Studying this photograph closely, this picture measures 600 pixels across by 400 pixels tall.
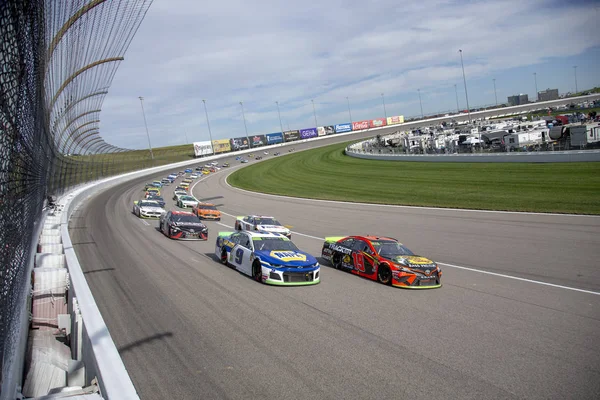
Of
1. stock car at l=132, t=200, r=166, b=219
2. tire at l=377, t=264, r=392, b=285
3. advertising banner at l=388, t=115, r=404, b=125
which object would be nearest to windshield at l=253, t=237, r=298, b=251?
tire at l=377, t=264, r=392, b=285

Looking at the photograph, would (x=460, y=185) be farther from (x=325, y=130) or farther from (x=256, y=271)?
(x=325, y=130)

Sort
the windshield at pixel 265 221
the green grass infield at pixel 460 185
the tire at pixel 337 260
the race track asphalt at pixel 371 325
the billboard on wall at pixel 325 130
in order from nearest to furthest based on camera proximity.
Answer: the race track asphalt at pixel 371 325
the tire at pixel 337 260
the windshield at pixel 265 221
the green grass infield at pixel 460 185
the billboard on wall at pixel 325 130

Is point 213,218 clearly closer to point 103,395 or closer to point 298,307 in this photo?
point 298,307

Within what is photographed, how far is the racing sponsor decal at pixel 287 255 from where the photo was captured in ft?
41.9

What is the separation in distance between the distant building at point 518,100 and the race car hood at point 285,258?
166 m

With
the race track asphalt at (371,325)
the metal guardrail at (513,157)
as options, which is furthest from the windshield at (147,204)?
the metal guardrail at (513,157)

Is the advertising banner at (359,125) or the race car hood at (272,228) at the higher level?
the advertising banner at (359,125)

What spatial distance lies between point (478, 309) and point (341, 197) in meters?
25.1

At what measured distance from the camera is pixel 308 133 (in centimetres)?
12456

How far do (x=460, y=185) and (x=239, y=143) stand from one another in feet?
277

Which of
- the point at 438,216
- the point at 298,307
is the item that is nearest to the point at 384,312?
the point at 298,307

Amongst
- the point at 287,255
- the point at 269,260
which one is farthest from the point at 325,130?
the point at 269,260

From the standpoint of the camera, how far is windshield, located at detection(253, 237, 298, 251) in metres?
13.9

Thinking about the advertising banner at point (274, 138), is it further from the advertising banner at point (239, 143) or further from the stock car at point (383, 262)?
the stock car at point (383, 262)
